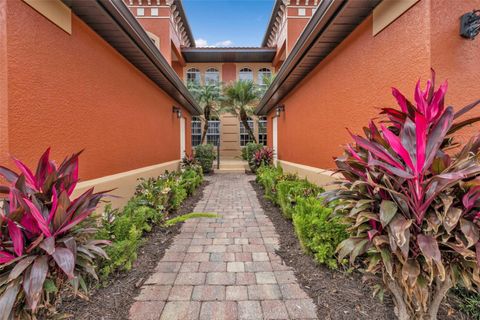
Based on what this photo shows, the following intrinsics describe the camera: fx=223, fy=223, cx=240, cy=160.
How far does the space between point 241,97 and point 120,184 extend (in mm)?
9722

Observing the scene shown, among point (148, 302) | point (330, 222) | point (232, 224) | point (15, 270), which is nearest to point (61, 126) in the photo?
point (15, 270)

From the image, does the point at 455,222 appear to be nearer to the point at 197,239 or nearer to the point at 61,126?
the point at 197,239

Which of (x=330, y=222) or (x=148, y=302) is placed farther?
(x=330, y=222)

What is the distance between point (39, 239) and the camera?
4.85 feet

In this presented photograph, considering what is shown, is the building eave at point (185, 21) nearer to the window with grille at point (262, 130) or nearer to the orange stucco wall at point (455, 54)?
the window with grille at point (262, 130)

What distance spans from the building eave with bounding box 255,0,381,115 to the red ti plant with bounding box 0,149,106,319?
3.60 metres

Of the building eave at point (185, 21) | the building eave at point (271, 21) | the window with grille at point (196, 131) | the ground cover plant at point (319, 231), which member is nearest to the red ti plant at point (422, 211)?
the ground cover plant at point (319, 231)

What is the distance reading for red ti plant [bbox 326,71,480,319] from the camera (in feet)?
4.69

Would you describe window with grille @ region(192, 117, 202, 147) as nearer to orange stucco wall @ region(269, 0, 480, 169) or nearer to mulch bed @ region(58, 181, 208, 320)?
orange stucco wall @ region(269, 0, 480, 169)

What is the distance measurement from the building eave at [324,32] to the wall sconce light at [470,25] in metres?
0.95

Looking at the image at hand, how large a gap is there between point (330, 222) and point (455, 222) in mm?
1250

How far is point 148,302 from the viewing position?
6.77ft

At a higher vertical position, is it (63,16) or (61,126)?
(63,16)

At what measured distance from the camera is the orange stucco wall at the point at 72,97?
2264 millimetres
